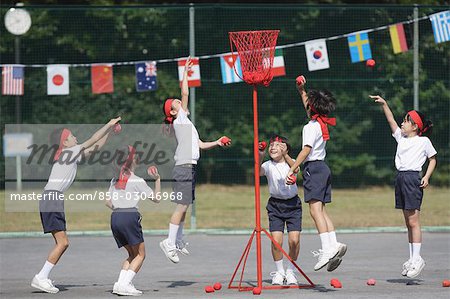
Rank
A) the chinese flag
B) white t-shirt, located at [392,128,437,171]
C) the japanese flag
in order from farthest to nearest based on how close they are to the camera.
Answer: the chinese flag
the japanese flag
white t-shirt, located at [392,128,437,171]

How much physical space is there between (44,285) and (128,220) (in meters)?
1.07

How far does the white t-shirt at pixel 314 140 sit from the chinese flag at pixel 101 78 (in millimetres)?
7575

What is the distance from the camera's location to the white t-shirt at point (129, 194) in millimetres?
9789

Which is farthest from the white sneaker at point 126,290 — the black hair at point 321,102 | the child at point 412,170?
the child at point 412,170

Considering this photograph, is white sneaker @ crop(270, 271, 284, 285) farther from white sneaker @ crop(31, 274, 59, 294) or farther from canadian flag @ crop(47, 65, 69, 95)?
canadian flag @ crop(47, 65, 69, 95)

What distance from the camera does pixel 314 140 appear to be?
1005 centimetres

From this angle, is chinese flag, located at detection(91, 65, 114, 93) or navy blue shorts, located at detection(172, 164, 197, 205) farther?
chinese flag, located at detection(91, 65, 114, 93)

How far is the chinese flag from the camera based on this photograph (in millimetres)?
17203

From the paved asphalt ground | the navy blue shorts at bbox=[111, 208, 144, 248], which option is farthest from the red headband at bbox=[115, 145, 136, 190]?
the paved asphalt ground

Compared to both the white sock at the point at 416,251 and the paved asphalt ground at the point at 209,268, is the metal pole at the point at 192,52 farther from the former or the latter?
the white sock at the point at 416,251

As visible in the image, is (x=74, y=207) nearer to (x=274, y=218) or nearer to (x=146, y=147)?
(x=146, y=147)

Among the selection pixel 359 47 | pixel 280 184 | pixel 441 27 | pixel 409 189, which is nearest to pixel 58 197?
pixel 280 184

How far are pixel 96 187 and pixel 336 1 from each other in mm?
9332

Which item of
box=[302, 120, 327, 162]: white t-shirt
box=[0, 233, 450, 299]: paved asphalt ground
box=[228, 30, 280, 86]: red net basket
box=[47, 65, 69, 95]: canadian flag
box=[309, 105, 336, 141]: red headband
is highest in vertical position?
box=[47, 65, 69, 95]: canadian flag
